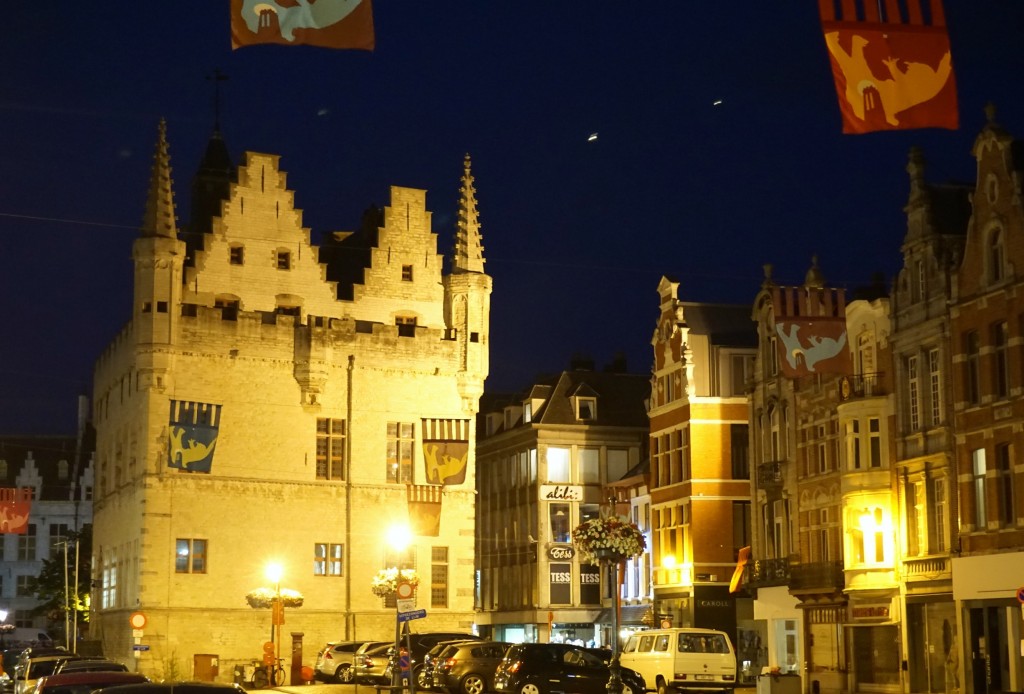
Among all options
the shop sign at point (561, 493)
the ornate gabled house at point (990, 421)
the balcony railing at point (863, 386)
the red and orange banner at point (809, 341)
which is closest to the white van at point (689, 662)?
the ornate gabled house at point (990, 421)

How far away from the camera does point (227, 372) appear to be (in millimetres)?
58344

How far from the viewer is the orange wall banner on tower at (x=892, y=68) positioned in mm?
21422

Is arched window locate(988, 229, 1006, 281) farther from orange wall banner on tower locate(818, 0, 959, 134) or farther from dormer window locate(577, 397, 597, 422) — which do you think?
dormer window locate(577, 397, 597, 422)

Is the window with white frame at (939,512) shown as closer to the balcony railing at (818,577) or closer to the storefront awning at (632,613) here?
the balcony railing at (818,577)

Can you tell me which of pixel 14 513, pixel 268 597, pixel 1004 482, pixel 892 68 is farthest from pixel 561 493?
pixel 892 68

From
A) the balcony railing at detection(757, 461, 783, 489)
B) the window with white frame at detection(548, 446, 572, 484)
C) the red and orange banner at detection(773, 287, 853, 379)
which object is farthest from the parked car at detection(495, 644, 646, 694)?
the window with white frame at detection(548, 446, 572, 484)

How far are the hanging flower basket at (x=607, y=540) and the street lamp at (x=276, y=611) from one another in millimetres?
13738

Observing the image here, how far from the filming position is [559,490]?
260ft

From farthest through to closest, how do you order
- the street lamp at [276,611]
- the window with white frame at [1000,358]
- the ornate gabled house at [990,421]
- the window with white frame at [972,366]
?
the street lamp at [276,611] < the window with white frame at [972,366] < the window with white frame at [1000,358] < the ornate gabled house at [990,421]

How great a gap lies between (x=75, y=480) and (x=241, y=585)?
73.1 m

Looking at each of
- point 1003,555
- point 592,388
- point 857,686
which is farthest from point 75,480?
point 1003,555

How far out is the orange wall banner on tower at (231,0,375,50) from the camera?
20812 millimetres

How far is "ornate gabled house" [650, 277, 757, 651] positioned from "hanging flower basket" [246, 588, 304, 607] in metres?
15.5

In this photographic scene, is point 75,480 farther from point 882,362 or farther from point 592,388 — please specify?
point 882,362
